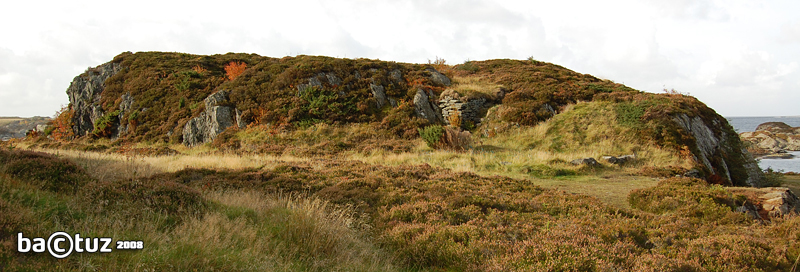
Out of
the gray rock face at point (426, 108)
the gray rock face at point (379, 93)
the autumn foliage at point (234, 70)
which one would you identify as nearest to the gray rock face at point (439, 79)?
the gray rock face at point (426, 108)

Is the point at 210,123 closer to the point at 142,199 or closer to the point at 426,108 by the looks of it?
the point at 426,108

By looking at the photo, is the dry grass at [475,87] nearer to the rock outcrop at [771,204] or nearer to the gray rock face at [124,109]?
the rock outcrop at [771,204]

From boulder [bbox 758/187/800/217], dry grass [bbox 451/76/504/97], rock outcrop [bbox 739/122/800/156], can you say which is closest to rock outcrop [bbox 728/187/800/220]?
boulder [bbox 758/187/800/217]

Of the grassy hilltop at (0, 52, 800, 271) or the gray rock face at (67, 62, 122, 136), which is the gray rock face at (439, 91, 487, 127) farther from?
the gray rock face at (67, 62, 122, 136)

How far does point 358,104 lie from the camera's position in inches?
952

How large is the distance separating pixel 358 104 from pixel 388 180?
14167 millimetres

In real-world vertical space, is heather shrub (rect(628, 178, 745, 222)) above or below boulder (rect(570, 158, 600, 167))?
below

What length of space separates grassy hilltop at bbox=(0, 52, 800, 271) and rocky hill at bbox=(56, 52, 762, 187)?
14 cm

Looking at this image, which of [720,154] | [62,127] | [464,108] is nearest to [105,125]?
[62,127]

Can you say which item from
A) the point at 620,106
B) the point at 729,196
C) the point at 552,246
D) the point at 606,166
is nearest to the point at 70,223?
the point at 552,246

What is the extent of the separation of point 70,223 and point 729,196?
40.2 feet

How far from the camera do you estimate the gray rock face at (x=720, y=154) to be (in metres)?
16.8

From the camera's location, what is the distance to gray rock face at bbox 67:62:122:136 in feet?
91.1

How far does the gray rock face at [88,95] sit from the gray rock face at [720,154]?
36507 millimetres
